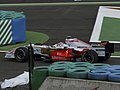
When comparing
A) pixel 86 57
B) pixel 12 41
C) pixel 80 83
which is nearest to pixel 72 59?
pixel 86 57

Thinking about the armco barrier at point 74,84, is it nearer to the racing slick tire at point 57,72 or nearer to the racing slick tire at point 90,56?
the racing slick tire at point 57,72

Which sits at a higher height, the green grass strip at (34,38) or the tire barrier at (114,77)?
the green grass strip at (34,38)

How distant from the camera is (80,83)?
902 cm

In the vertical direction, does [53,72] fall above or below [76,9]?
below

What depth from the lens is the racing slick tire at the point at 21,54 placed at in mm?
14999

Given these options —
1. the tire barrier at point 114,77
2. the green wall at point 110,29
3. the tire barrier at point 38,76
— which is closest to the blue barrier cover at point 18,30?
the green wall at point 110,29

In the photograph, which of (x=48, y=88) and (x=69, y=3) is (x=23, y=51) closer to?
(x=48, y=88)

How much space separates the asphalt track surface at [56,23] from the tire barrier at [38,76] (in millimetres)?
3483

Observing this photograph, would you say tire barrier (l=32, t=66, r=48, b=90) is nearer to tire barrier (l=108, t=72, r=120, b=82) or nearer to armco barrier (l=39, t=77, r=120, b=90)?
armco barrier (l=39, t=77, r=120, b=90)

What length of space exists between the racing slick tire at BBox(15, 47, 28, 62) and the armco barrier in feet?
18.9

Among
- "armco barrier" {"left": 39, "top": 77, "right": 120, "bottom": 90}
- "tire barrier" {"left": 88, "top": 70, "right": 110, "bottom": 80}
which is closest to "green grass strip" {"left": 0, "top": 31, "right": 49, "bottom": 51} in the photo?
"armco barrier" {"left": 39, "top": 77, "right": 120, "bottom": 90}

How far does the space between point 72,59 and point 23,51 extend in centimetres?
176

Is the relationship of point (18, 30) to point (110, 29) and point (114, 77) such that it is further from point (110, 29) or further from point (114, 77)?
point (114, 77)

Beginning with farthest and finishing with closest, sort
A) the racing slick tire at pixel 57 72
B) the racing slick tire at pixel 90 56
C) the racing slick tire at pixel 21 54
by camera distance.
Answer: the racing slick tire at pixel 21 54 → the racing slick tire at pixel 90 56 → the racing slick tire at pixel 57 72
